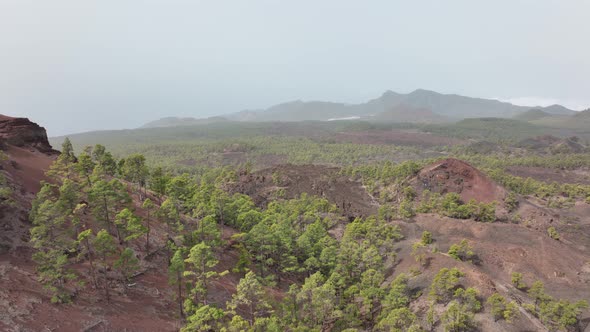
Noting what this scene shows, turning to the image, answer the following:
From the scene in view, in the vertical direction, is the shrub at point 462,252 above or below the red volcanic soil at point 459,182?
below

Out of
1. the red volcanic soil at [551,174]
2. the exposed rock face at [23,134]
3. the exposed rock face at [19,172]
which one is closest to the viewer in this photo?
the exposed rock face at [19,172]

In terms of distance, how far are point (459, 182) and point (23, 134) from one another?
106 metres

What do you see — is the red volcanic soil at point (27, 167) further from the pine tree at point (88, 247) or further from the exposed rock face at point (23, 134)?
the pine tree at point (88, 247)

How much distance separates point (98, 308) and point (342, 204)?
68.5 meters

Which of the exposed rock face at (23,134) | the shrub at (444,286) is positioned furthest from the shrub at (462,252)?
the exposed rock face at (23,134)

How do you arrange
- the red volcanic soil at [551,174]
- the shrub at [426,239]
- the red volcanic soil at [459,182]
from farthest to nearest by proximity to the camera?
the red volcanic soil at [551,174], the red volcanic soil at [459,182], the shrub at [426,239]

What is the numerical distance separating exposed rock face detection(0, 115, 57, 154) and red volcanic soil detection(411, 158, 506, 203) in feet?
309

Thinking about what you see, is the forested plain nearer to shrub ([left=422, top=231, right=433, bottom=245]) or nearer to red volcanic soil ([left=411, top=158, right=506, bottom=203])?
shrub ([left=422, top=231, right=433, bottom=245])

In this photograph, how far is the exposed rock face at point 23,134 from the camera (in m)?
63.3

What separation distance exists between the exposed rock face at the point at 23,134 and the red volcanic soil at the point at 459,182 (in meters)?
94.2

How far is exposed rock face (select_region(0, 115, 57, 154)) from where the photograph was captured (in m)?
63.3

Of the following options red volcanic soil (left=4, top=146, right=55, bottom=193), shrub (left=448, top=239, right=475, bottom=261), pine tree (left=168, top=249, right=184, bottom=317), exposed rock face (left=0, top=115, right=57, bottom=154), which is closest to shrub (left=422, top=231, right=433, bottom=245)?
shrub (left=448, top=239, right=475, bottom=261)

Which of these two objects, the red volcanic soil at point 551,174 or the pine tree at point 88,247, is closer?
the pine tree at point 88,247

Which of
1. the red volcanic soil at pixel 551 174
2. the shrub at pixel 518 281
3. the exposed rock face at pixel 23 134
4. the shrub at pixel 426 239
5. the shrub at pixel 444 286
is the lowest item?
the red volcanic soil at pixel 551 174
